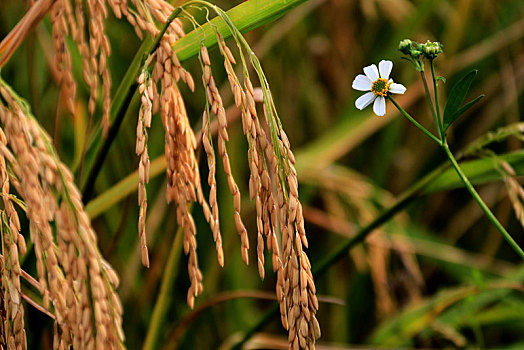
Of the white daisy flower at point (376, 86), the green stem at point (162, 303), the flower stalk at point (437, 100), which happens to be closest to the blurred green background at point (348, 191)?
the green stem at point (162, 303)

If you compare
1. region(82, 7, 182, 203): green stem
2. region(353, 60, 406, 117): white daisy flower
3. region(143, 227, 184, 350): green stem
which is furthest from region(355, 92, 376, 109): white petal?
region(143, 227, 184, 350): green stem

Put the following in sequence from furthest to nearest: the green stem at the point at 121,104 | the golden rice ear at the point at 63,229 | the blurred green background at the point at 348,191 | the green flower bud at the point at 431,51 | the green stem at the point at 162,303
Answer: the blurred green background at the point at 348,191 → the green stem at the point at 162,303 → the green stem at the point at 121,104 → the green flower bud at the point at 431,51 → the golden rice ear at the point at 63,229

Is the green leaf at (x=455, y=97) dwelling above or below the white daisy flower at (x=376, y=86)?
below

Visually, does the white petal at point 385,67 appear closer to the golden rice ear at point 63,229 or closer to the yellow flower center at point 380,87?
the yellow flower center at point 380,87

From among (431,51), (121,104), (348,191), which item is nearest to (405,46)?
(431,51)

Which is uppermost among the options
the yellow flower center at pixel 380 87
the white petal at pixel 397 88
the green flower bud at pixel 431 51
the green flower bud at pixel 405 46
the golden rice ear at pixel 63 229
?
the green flower bud at pixel 405 46

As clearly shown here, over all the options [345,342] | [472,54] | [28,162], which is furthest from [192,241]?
[472,54]

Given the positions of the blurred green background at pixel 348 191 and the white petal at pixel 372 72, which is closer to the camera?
the white petal at pixel 372 72

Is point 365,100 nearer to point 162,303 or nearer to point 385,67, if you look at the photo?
point 385,67

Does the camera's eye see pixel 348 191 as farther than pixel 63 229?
Yes
